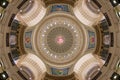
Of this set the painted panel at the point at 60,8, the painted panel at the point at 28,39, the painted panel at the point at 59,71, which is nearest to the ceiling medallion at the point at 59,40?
the painted panel at the point at 59,71

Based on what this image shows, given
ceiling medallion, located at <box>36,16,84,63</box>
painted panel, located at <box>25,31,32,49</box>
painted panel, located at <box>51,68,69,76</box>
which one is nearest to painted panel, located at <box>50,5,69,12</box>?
ceiling medallion, located at <box>36,16,84,63</box>

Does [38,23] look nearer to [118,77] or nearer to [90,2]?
[90,2]

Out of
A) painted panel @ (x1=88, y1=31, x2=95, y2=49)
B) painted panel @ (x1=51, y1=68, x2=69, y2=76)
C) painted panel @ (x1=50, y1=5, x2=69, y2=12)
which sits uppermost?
painted panel @ (x1=50, y1=5, x2=69, y2=12)

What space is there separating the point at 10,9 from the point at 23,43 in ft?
17.5

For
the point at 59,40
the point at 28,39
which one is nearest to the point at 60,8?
the point at 59,40

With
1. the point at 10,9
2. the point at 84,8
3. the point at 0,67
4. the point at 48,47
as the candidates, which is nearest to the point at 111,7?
the point at 84,8

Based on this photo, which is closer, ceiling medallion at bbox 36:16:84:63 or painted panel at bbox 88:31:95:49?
painted panel at bbox 88:31:95:49

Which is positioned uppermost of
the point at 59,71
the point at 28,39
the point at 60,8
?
the point at 60,8

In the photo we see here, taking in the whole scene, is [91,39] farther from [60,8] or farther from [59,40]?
[59,40]

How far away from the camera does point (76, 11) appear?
2800 centimetres

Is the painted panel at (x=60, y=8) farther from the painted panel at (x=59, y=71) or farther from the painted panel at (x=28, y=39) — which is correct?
the painted panel at (x=59, y=71)

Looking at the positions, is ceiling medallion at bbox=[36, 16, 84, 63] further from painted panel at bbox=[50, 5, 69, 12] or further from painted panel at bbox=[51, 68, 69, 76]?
painted panel at bbox=[50, 5, 69, 12]

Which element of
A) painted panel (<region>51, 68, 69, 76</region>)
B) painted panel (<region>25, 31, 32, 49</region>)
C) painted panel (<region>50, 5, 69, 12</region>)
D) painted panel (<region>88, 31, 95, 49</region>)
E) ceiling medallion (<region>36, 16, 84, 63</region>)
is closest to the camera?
painted panel (<region>88, 31, 95, 49</region>)

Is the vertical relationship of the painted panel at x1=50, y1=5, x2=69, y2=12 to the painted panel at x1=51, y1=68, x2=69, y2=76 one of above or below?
above
